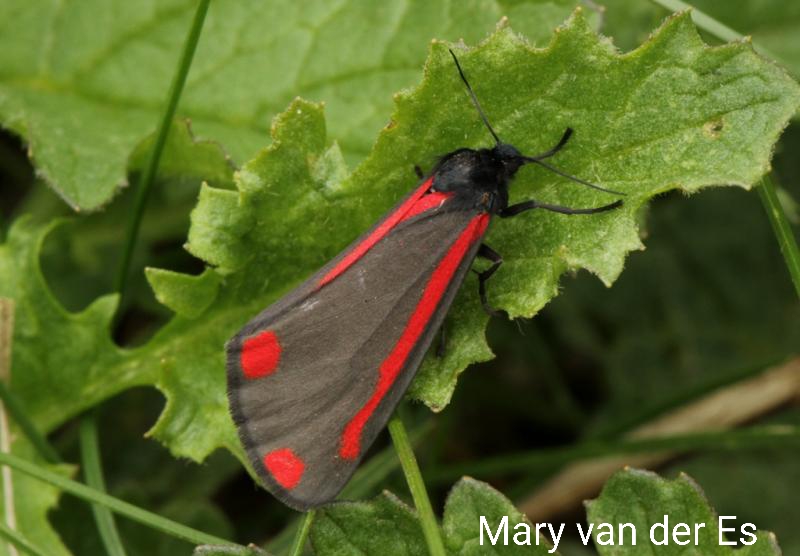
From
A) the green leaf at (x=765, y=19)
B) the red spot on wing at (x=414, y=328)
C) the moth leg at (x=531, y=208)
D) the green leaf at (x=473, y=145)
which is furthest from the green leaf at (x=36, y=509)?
the green leaf at (x=765, y=19)

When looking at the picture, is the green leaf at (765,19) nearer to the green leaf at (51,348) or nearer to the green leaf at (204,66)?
the green leaf at (204,66)

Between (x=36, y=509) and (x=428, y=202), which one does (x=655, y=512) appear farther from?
(x=36, y=509)

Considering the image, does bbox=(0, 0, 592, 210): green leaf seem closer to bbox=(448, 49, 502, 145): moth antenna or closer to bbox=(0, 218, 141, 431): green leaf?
bbox=(0, 218, 141, 431): green leaf

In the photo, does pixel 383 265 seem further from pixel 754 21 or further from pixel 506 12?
pixel 754 21

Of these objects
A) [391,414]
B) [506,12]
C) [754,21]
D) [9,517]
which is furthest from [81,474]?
[754,21]

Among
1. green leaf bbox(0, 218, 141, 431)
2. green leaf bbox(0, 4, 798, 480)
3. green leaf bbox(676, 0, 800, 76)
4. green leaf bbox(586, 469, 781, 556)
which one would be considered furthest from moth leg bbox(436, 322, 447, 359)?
green leaf bbox(676, 0, 800, 76)

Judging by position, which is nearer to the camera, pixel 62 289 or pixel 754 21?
pixel 62 289

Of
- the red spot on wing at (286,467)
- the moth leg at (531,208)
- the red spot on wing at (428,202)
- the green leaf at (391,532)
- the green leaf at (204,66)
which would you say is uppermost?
the green leaf at (204,66)
